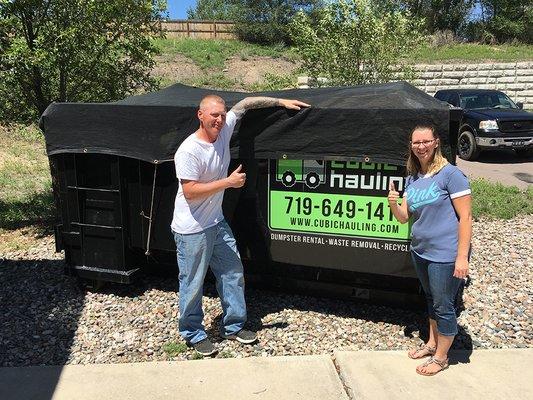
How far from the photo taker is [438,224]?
328 cm

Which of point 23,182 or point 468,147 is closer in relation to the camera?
point 23,182

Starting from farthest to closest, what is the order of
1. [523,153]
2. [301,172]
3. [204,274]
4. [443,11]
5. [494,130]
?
[443,11] < [523,153] < [494,130] < [301,172] < [204,274]

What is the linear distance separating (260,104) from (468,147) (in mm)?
Answer: 10108

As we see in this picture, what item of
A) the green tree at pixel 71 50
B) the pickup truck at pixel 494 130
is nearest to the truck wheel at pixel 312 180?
the green tree at pixel 71 50

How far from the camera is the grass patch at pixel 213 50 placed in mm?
27719

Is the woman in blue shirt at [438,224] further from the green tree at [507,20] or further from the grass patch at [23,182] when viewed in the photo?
the green tree at [507,20]

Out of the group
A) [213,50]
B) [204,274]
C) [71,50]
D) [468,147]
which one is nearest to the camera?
[204,274]

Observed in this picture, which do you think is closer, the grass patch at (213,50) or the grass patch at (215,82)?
the grass patch at (215,82)

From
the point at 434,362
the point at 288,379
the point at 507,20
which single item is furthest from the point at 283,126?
the point at 507,20

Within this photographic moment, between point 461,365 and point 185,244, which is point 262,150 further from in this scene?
point 461,365


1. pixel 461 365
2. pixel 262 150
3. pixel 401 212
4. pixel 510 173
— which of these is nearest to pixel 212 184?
pixel 262 150

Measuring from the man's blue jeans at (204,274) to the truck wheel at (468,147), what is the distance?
1028 centimetres

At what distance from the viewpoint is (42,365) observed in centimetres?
376

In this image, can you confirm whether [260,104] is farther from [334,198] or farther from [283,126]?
[334,198]
